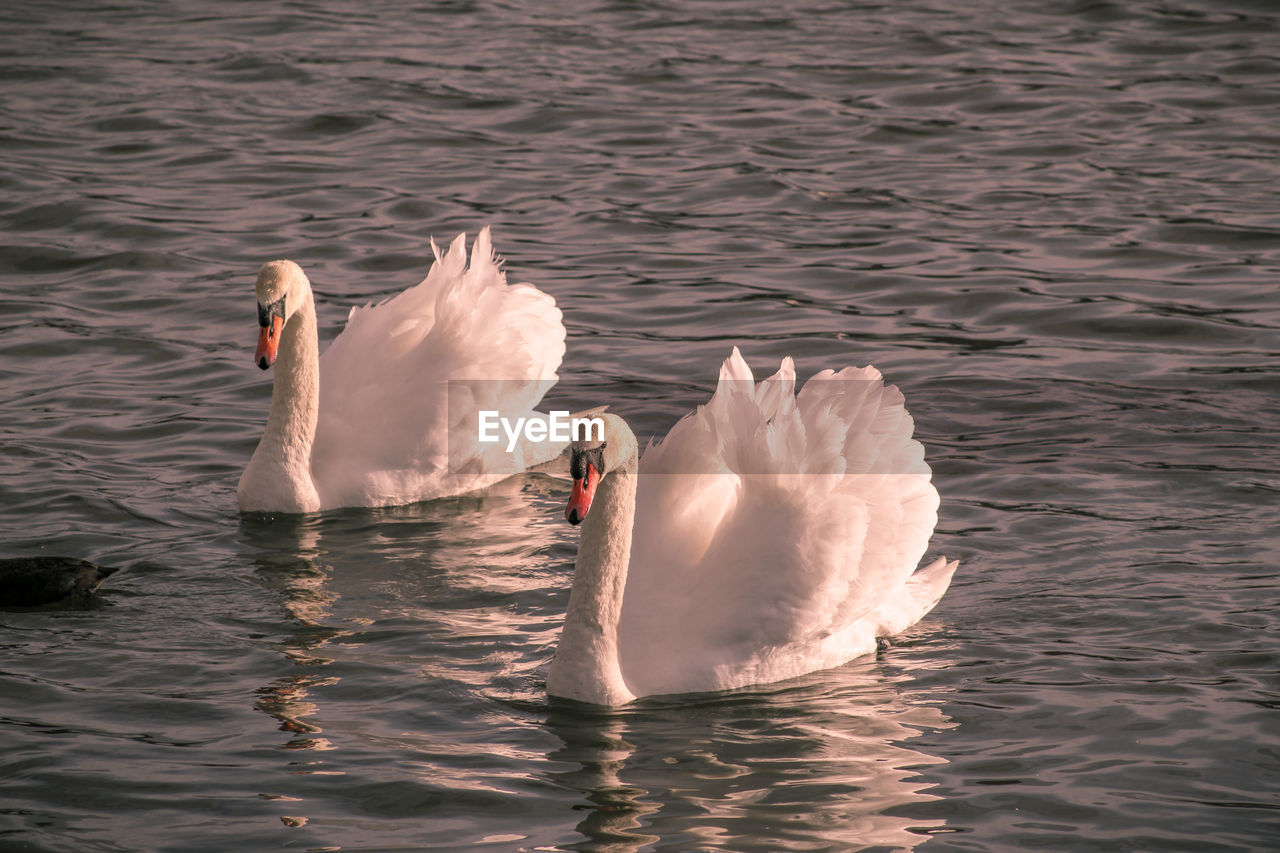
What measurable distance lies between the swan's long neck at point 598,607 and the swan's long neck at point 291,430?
2.89 metres

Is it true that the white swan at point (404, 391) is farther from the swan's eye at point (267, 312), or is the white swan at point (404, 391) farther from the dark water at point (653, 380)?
the dark water at point (653, 380)

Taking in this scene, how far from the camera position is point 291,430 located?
9430 mm

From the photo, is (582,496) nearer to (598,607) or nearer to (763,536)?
(598,607)

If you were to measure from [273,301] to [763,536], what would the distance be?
324 cm

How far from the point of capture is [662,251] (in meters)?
13.8

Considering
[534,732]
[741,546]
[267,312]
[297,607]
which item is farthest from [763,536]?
[267,312]

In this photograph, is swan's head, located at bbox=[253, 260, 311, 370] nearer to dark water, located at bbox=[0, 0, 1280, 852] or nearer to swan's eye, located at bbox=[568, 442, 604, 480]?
dark water, located at bbox=[0, 0, 1280, 852]

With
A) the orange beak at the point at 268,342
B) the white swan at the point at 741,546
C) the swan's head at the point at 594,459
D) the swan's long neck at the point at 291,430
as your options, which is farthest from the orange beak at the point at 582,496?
the swan's long neck at the point at 291,430

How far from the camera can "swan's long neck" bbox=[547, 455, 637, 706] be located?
687 centimetres

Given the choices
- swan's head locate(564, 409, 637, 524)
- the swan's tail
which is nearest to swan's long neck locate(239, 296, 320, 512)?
swan's head locate(564, 409, 637, 524)

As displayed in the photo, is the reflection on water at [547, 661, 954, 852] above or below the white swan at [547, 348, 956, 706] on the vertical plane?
below

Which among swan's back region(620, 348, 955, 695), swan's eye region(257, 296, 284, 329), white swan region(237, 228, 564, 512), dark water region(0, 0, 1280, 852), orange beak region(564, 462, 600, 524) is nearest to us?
dark water region(0, 0, 1280, 852)

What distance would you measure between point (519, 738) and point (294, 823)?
3.31ft

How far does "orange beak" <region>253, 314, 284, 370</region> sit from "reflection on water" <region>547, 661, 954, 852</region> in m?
2.92
